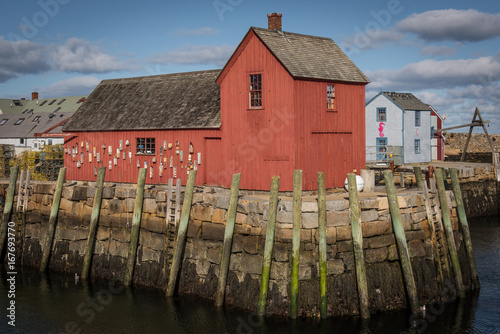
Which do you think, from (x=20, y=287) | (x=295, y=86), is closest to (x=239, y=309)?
(x=20, y=287)

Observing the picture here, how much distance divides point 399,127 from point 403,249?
27807 mm

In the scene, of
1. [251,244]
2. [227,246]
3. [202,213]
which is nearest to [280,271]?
[251,244]

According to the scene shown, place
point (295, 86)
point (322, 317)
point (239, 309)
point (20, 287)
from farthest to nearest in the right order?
point (295, 86)
point (20, 287)
point (239, 309)
point (322, 317)

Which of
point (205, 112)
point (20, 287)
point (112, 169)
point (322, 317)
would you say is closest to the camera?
point (322, 317)

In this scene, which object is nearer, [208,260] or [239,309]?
[239,309]

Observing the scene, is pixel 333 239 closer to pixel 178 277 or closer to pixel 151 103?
pixel 178 277

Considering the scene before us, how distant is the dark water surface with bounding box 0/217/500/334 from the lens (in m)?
14.0

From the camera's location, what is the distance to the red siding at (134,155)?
24.9 metres

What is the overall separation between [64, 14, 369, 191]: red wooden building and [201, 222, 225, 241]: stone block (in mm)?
5971

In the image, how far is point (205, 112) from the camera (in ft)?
83.4

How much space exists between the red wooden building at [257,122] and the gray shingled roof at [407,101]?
1798 cm

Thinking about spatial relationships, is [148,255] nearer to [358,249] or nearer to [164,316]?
[164,316]

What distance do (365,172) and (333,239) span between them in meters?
5.52

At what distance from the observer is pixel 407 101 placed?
4250cm
